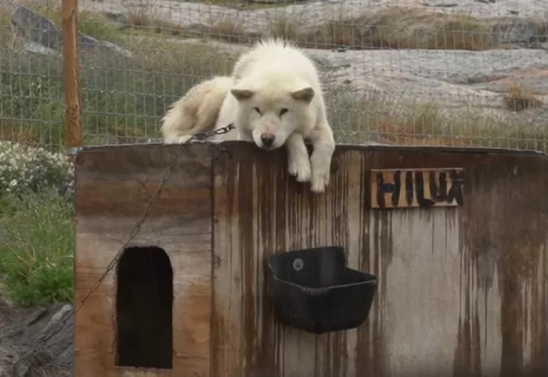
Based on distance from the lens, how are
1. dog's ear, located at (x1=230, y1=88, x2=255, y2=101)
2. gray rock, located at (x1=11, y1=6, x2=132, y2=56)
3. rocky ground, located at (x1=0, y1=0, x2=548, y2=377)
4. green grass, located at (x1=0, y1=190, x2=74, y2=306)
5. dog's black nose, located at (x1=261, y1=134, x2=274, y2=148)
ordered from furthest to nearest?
rocky ground, located at (x1=0, y1=0, x2=548, y2=377)
gray rock, located at (x1=11, y1=6, x2=132, y2=56)
green grass, located at (x1=0, y1=190, x2=74, y2=306)
dog's ear, located at (x1=230, y1=88, x2=255, y2=101)
dog's black nose, located at (x1=261, y1=134, x2=274, y2=148)

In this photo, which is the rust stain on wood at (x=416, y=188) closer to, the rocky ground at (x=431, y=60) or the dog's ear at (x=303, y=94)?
the dog's ear at (x=303, y=94)

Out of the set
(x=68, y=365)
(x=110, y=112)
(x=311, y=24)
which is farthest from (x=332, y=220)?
(x=311, y=24)

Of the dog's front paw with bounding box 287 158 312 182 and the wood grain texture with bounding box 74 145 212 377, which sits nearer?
the wood grain texture with bounding box 74 145 212 377

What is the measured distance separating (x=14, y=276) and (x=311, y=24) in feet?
18.1

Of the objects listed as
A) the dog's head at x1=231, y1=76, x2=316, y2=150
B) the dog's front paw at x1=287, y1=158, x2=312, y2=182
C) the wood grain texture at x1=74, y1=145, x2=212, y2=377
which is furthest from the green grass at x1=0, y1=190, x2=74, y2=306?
the dog's front paw at x1=287, y1=158, x2=312, y2=182

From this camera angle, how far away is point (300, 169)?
5.69 meters

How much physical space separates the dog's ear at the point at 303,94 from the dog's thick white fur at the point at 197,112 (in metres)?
1.16

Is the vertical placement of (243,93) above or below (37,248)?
above

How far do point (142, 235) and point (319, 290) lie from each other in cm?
94

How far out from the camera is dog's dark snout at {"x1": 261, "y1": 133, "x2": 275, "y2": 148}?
5.68 metres

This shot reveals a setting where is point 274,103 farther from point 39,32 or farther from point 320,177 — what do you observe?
point 39,32

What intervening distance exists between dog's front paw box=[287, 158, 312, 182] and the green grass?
2.38 m

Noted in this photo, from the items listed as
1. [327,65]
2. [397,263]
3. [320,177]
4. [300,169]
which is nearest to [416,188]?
[397,263]

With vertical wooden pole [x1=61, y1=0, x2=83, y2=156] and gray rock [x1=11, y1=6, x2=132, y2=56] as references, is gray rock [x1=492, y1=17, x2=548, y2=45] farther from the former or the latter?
vertical wooden pole [x1=61, y1=0, x2=83, y2=156]
